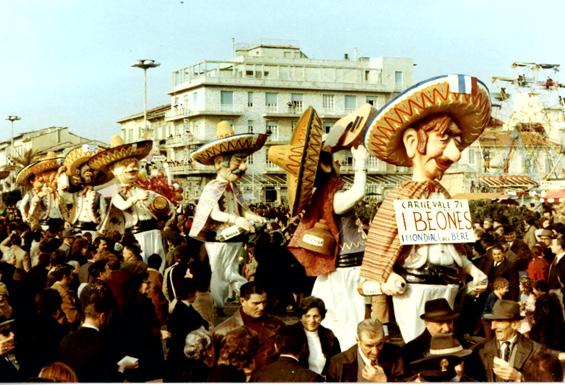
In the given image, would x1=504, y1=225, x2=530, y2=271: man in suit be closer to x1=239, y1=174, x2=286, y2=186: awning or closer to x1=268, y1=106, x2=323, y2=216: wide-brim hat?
x1=268, y1=106, x2=323, y2=216: wide-brim hat

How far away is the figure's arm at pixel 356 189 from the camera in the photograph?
8312 mm

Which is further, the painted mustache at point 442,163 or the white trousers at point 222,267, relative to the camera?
the white trousers at point 222,267

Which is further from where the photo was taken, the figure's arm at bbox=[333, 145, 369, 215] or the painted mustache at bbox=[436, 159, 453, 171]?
the figure's arm at bbox=[333, 145, 369, 215]

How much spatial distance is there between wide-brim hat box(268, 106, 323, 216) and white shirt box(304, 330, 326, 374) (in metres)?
2.21

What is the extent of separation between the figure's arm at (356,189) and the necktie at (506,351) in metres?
2.34

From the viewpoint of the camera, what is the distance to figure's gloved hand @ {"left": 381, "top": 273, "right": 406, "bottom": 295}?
7.32 m

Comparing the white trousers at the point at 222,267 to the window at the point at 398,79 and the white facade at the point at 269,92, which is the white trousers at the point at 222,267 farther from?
the white facade at the point at 269,92

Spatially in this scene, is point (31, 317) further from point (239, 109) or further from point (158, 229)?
point (239, 109)

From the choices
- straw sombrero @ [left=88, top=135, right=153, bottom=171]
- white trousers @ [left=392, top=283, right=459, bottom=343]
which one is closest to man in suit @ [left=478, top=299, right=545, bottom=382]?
white trousers @ [left=392, top=283, right=459, bottom=343]

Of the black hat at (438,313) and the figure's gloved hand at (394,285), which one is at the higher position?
the figure's gloved hand at (394,285)

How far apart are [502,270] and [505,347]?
396cm

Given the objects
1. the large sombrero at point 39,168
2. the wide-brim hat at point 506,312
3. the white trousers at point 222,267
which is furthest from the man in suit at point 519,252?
the large sombrero at point 39,168

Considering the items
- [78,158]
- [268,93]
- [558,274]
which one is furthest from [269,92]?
[558,274]

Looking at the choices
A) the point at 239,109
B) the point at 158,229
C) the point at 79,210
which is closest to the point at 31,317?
the point at 158,229
